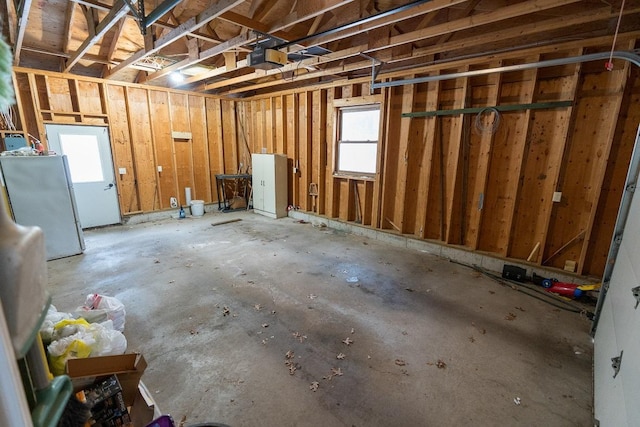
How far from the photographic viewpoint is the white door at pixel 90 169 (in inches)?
210

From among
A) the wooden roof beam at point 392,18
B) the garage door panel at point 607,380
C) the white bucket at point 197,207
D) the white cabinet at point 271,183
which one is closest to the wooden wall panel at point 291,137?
the white cabinet at point 271,183

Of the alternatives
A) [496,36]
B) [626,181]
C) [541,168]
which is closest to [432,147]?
[541,168]

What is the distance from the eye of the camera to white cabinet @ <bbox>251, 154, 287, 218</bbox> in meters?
6.66

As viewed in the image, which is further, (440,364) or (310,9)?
(310,9)

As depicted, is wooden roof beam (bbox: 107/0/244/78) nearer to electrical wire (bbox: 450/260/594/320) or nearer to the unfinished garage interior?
the unfinished garage interior

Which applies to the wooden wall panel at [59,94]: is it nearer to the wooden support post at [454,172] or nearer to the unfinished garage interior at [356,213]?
the unfinished garage interior at [356,213]

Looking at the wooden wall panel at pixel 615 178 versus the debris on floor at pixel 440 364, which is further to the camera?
the wooden wall panel at pixel 615 178

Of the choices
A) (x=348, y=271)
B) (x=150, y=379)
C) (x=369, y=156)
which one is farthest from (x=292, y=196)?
(x=150, y=379)

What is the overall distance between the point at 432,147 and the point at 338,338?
10.8 ft

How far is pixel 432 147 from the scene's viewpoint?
14.7 ft

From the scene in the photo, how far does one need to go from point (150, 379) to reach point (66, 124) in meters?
5.50

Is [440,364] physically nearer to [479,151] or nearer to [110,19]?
[479,151]

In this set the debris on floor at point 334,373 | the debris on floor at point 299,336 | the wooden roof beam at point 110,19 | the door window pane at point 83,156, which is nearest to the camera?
the debris on floor at point 334,373

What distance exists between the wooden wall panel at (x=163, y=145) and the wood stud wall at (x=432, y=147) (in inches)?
0.9
